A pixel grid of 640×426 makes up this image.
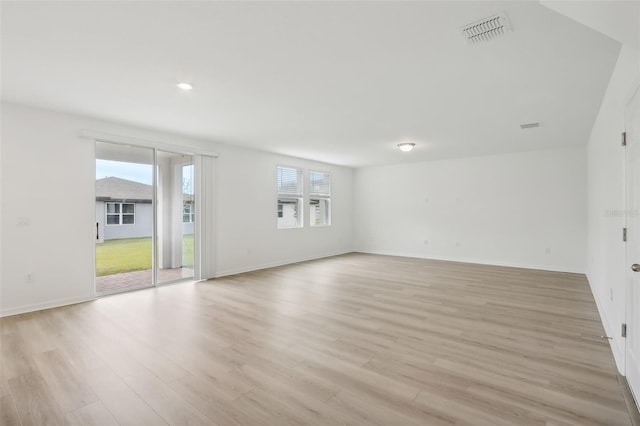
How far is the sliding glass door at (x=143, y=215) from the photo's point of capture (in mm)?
4773

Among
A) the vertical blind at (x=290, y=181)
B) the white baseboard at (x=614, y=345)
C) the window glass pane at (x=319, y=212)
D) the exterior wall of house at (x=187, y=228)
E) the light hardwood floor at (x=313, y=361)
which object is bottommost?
the light hardwood floor at (x=313, y=361)

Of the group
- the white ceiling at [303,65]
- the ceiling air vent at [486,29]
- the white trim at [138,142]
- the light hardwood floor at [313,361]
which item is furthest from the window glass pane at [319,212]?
the ceiling air vent at [486,29]

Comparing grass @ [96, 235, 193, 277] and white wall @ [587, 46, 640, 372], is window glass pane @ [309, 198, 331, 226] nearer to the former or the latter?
grass @ [96, 235, 193, 277]

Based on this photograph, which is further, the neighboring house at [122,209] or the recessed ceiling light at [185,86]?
the neighboring house at [122,209]

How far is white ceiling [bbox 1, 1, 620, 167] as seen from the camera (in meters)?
2.06

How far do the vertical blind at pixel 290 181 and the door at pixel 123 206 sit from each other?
2.83 metres

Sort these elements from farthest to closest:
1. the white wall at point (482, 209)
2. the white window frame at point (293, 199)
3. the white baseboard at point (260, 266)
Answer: the white window frame at point (293, 199) < the white wall at point (482, 209) < the white baseboard at point (260, 266)

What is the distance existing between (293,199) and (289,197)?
0.17 meters

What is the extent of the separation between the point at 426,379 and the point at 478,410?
413 mm

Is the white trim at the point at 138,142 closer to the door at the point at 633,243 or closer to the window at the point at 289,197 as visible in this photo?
the window at the point at 289,197

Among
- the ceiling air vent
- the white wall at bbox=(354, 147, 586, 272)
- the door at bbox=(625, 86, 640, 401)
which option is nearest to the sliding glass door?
the ceiling air vent

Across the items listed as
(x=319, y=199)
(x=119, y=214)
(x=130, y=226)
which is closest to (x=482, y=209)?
(x=319, y=199)

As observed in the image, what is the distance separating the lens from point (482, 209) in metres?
7.30

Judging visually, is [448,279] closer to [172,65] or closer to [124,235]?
[172,65]
